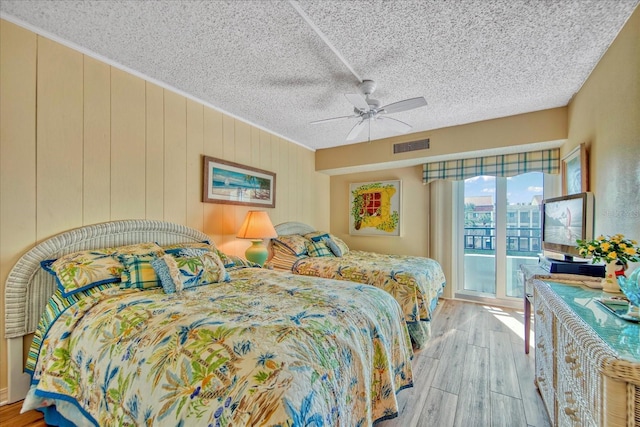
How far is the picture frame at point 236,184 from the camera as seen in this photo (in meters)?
2.96

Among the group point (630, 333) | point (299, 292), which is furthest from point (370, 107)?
point (630, 333)

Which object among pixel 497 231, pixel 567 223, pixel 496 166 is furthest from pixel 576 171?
A: pixel 497 231

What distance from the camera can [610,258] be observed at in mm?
1321

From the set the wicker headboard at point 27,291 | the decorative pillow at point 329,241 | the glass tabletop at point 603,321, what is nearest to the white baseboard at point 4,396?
the wicker headboard at point 27,291

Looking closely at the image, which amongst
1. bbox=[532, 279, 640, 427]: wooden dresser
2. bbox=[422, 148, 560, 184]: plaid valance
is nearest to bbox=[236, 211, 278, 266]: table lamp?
bbox=[532, 279, 640, 427]: wooden dresser

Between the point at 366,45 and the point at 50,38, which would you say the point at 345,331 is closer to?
the point at 366,45

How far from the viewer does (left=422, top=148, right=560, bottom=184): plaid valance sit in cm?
332

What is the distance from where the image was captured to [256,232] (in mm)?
3053

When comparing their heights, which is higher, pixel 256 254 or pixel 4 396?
pixel 256 254

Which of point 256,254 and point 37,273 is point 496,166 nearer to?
point 256,254

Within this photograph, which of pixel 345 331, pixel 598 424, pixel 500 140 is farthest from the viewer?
pixel 500 140

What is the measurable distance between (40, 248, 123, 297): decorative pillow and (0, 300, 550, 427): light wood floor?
83 centimetres

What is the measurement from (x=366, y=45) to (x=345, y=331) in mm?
1894

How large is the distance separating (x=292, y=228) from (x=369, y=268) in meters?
1.58
